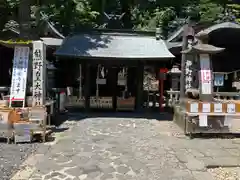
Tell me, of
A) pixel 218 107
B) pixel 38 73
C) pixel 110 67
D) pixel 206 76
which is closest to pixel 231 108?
pixel 218 107

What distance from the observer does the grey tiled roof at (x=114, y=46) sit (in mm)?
15891

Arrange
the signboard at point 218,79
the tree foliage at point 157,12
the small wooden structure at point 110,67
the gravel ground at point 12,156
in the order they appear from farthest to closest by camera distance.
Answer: the tree foliage at point 157,12, the signboard at point 218,79, the small wooden structure at point 110,67, the gravel ground at point 12,156

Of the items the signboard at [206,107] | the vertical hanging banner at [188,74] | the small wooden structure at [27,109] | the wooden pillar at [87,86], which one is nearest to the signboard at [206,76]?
the signboard at [206,107]

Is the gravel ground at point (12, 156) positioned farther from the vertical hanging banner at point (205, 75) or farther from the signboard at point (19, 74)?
the vertical hanging banner at point (205, 75)

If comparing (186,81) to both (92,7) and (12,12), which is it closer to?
(12,12)

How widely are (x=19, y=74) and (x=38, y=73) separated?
60 cm

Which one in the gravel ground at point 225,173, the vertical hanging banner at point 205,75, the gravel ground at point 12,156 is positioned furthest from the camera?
the vertical hanging banner at point 205,75

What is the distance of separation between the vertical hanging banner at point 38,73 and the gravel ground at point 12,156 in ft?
6.36

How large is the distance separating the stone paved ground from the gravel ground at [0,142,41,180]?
22 centimetres

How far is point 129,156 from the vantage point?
7.99 metres

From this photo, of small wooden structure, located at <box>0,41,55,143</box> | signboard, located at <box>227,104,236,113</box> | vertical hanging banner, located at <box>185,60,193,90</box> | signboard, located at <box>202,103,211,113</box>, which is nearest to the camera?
small wooden structure, located at <box>0,41,55,143</box>

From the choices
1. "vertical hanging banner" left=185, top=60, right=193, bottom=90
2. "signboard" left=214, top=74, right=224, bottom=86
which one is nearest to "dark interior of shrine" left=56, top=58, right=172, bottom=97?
"signboard" left=214, top=74, right=224, bottom=86

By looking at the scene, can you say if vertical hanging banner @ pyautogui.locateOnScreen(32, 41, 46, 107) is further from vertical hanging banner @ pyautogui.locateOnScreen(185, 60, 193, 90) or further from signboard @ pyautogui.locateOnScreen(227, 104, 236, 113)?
vertical hanging banner @ pyautogui.locateOnScreen(185, 60, 193, 90)

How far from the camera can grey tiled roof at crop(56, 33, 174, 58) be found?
Result: 15891 millimetres
